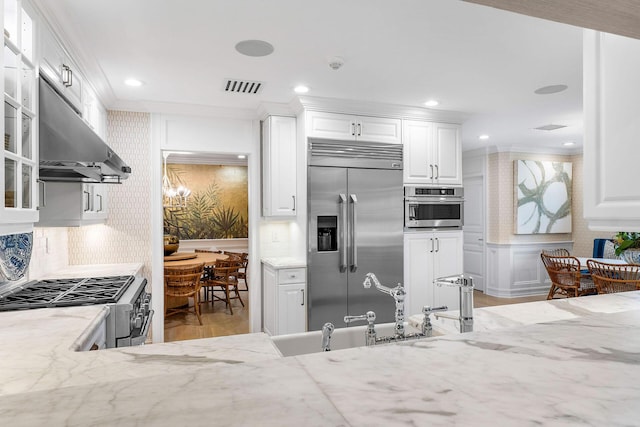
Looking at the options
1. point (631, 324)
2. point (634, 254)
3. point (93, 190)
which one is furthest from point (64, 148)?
point (634, 254)

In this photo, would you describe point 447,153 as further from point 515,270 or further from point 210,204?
point 210,204

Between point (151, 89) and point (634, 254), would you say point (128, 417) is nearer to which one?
point (634, 254)

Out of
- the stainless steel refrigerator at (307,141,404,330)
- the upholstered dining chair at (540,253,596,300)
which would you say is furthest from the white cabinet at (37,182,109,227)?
the upholstered dining chair at (540,253,596,300)

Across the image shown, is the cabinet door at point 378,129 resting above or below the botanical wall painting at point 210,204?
above

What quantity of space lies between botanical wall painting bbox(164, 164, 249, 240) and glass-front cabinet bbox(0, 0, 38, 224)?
5.67 metres

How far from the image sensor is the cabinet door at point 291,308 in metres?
3.72

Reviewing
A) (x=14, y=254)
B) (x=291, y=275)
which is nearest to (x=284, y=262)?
(x=291, y=275)

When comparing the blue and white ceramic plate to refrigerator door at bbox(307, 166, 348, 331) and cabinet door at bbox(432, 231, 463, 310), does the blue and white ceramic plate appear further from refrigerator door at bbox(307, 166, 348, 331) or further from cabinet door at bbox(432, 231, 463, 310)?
cabinet door at bbox(432, 231, 463, 310)

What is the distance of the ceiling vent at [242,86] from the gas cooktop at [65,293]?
1.78 m

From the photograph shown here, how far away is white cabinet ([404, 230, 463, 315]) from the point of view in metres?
4.14

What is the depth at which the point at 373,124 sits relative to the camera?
4.05 metres

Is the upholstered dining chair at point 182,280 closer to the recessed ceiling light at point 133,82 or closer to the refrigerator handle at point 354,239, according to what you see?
the refrigerator handle at point 354,239

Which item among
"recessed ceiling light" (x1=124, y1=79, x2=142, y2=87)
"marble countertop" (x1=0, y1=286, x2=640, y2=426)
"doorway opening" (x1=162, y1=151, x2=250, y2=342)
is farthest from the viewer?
"doorway opening" (x1=162, y1=151, x2=250, y2=342)

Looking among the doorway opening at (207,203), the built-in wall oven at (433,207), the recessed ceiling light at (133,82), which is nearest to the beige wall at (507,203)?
the built-in wall oven at (433,207)
